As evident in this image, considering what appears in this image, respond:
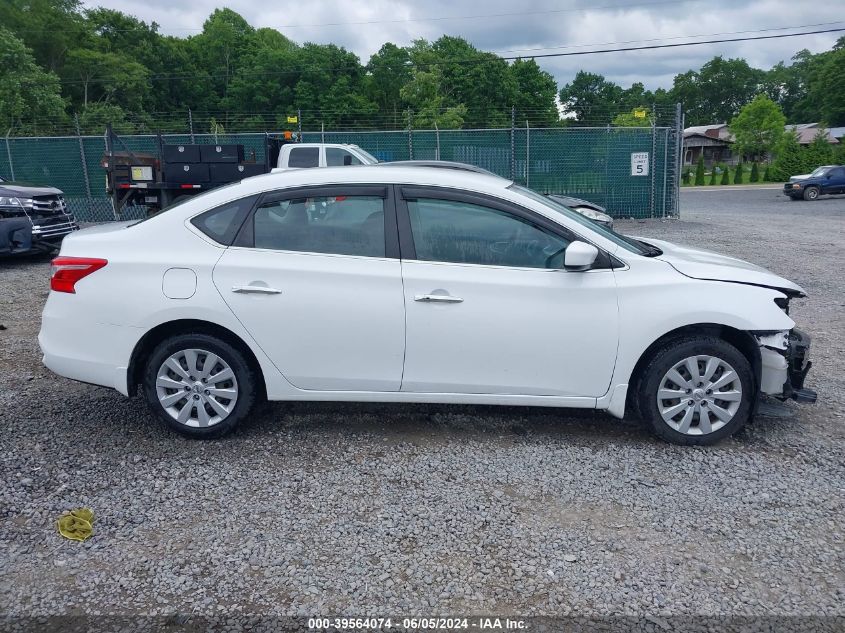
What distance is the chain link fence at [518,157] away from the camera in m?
18.6

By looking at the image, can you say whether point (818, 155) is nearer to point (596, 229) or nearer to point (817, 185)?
point (817, 185)

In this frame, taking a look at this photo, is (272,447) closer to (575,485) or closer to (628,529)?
(575,485)

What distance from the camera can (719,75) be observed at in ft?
368

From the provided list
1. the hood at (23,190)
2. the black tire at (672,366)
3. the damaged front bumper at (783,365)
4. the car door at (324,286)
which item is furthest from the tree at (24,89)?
the damaged front bumper at (783,365)

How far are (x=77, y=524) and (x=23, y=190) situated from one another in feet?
31.6

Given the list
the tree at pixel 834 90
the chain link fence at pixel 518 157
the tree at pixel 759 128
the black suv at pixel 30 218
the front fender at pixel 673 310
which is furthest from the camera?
the tree at pixel 834 90

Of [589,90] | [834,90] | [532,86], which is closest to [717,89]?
[589,90]

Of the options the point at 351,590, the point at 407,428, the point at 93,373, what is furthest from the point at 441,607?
the point at 93,373

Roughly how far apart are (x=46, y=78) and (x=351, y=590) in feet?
143

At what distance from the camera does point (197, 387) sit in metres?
4.51

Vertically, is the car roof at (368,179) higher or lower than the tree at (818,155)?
lower

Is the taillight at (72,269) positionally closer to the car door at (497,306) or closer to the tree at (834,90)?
the car door at (497,306)

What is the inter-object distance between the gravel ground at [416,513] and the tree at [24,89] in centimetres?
3659

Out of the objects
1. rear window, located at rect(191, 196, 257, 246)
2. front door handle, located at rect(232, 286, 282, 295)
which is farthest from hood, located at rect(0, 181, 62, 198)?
front door handle, located at rect(232, 286, 282, 295)
